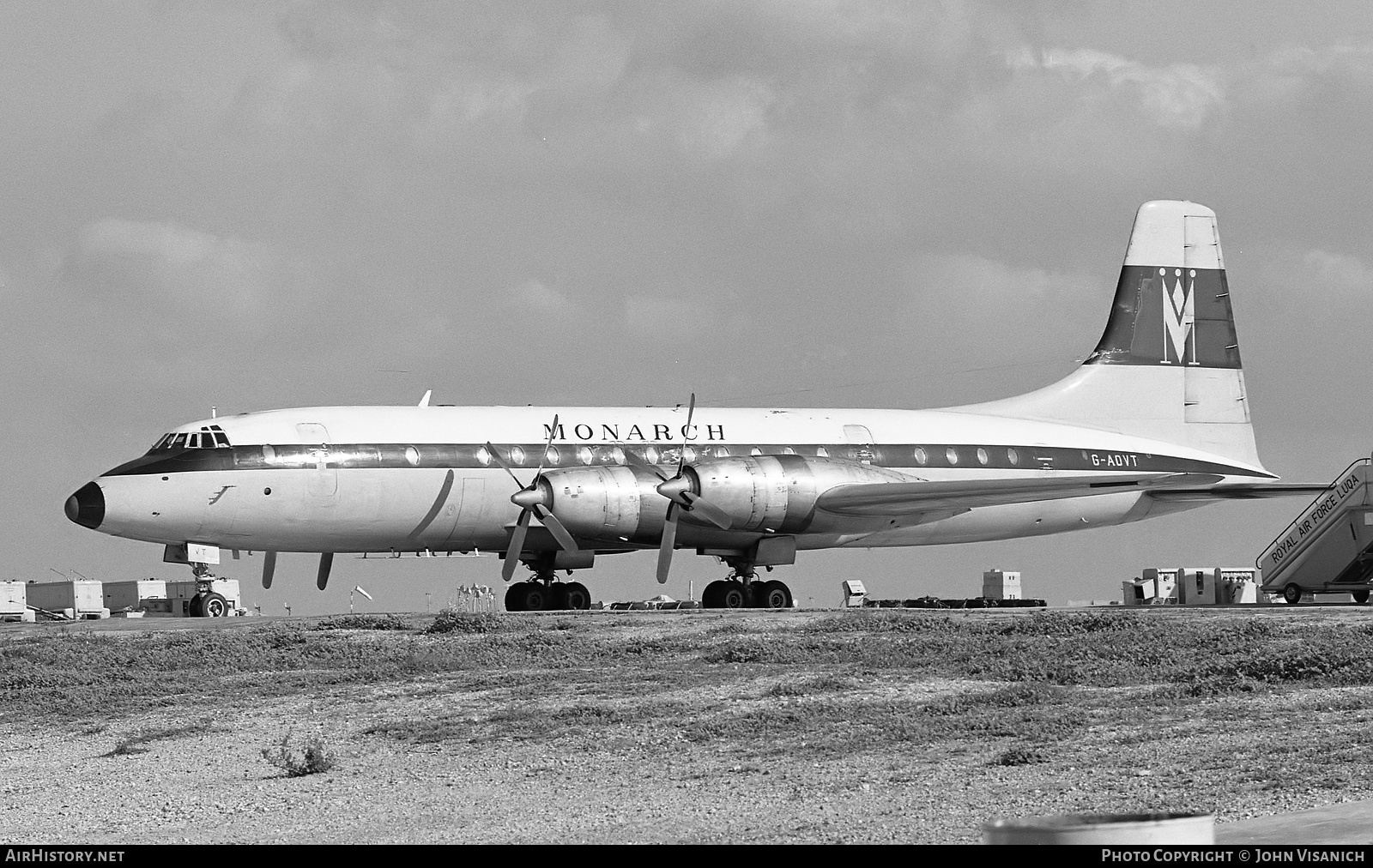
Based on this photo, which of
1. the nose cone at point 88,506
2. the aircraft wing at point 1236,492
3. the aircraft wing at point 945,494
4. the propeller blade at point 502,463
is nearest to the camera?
the nose cone at point 88,506

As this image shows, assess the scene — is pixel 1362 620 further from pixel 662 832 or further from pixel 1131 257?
pixel 1131 257

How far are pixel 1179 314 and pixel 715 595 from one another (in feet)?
56.3

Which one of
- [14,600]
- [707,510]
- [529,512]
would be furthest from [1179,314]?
[14,600]

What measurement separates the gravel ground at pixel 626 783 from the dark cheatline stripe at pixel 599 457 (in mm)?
12350

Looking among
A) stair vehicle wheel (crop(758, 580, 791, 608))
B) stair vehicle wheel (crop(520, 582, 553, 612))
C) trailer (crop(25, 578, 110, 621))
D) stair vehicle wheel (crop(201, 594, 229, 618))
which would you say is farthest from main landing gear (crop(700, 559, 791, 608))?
trailer (crop(25, 578, 110, 621))

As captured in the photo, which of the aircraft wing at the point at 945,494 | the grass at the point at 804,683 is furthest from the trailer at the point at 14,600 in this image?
the aircraft wing at the point at 945,494

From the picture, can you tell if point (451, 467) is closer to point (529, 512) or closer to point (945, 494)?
point (529, 512)

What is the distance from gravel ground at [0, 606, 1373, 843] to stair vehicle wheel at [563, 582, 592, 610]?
48.3 ft

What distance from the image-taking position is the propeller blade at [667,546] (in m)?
32.8

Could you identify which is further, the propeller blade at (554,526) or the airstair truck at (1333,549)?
the airstair truck at (1333,549)

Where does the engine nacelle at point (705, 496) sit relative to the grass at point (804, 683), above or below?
above

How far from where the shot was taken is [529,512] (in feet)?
107

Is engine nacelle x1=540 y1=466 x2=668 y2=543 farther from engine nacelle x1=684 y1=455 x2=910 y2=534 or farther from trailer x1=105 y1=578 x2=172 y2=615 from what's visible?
trailer x1=105 y1=578 x2=172 y2=615

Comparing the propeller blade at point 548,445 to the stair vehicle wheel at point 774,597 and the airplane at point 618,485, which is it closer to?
the airplane at point 618,485
